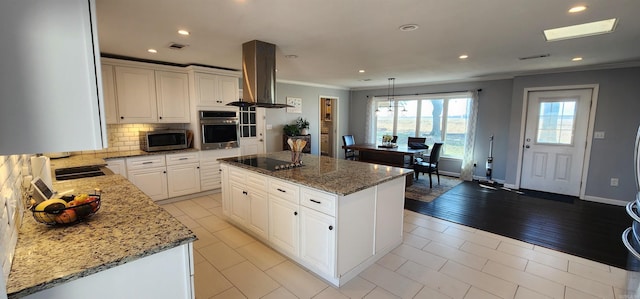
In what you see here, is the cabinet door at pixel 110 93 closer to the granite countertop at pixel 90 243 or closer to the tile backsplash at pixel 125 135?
the tile backsplash at pixel 125 135

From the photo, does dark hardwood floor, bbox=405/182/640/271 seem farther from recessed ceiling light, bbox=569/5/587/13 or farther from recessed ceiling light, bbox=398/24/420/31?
recessed ceiling light, bbox=398/24/420/31

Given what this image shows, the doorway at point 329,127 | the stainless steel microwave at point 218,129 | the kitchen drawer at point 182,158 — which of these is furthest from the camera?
the doorway at point 329,127

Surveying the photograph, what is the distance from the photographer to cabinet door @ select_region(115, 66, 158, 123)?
3988 mm

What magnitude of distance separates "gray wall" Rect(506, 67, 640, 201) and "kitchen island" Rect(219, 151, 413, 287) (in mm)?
4238

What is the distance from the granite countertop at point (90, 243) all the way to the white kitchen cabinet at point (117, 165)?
96.4 inches

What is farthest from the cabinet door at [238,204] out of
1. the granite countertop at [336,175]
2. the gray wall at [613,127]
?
the gray wall at [613,127]

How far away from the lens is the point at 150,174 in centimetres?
414

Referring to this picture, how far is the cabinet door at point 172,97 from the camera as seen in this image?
4355 mm

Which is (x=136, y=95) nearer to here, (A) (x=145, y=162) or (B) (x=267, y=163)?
(A) (x=145, y=162)

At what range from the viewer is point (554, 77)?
16.0ft

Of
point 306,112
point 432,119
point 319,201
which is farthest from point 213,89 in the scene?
point 432,119

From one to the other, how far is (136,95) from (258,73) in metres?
2.32

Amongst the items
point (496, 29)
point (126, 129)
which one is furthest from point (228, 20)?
point (126, 129)

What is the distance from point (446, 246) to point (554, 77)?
4.14 meters
